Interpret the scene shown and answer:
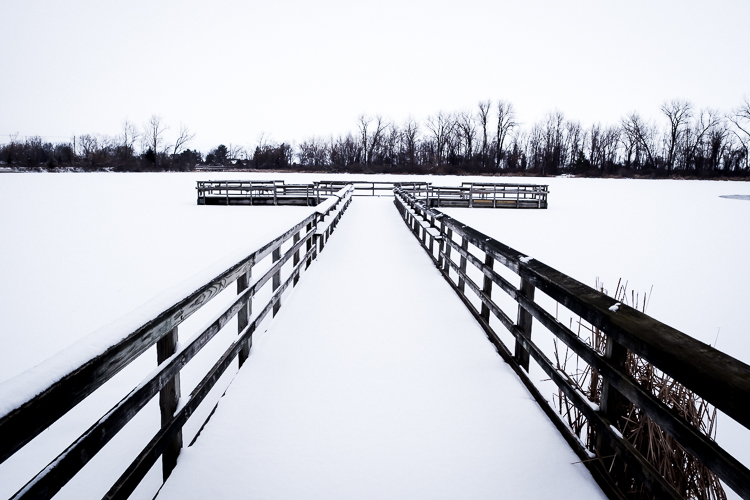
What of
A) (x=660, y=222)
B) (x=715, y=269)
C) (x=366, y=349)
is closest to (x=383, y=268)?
(x=366, y=349)

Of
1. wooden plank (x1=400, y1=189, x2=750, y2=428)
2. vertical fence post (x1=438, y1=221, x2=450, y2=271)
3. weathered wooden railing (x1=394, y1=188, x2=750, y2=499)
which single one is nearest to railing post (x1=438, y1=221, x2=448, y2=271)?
vertical fence post (x1=438, y1=221, x2=450, y2=271)

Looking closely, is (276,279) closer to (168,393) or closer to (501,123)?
(168,393)

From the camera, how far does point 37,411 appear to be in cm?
123

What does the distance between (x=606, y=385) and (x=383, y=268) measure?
5.27 metres

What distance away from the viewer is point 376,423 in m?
2.83

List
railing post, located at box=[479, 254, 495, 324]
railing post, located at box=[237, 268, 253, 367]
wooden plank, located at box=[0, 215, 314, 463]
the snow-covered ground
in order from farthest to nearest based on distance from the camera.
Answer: the snow-covered ground, railing post, located at box=[479, 254, 495, 324], railing post, located at box=[237, 268, 253, 367], wooden plank, located at box=[0, 215, 314, 463]

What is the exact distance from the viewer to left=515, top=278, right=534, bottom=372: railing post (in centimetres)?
318

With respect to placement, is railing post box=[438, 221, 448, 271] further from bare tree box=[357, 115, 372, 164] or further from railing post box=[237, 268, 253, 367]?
bare tree box=[357, 115, 372, 164]

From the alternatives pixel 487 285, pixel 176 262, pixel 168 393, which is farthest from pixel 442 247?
pixel 176 262

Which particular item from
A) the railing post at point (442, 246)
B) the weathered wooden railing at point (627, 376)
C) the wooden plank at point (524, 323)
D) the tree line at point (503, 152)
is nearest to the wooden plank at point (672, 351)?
the weathered wooden railing at point (627, 376)

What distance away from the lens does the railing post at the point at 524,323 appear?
10.4 ft

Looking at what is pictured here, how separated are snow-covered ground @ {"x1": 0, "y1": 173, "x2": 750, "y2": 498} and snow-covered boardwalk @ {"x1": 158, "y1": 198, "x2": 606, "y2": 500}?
605 millimetres

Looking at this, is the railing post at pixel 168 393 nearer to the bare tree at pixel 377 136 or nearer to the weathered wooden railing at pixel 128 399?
the weathered wooden railing at pixel 128 399

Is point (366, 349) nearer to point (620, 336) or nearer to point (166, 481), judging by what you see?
point (166, 481)
